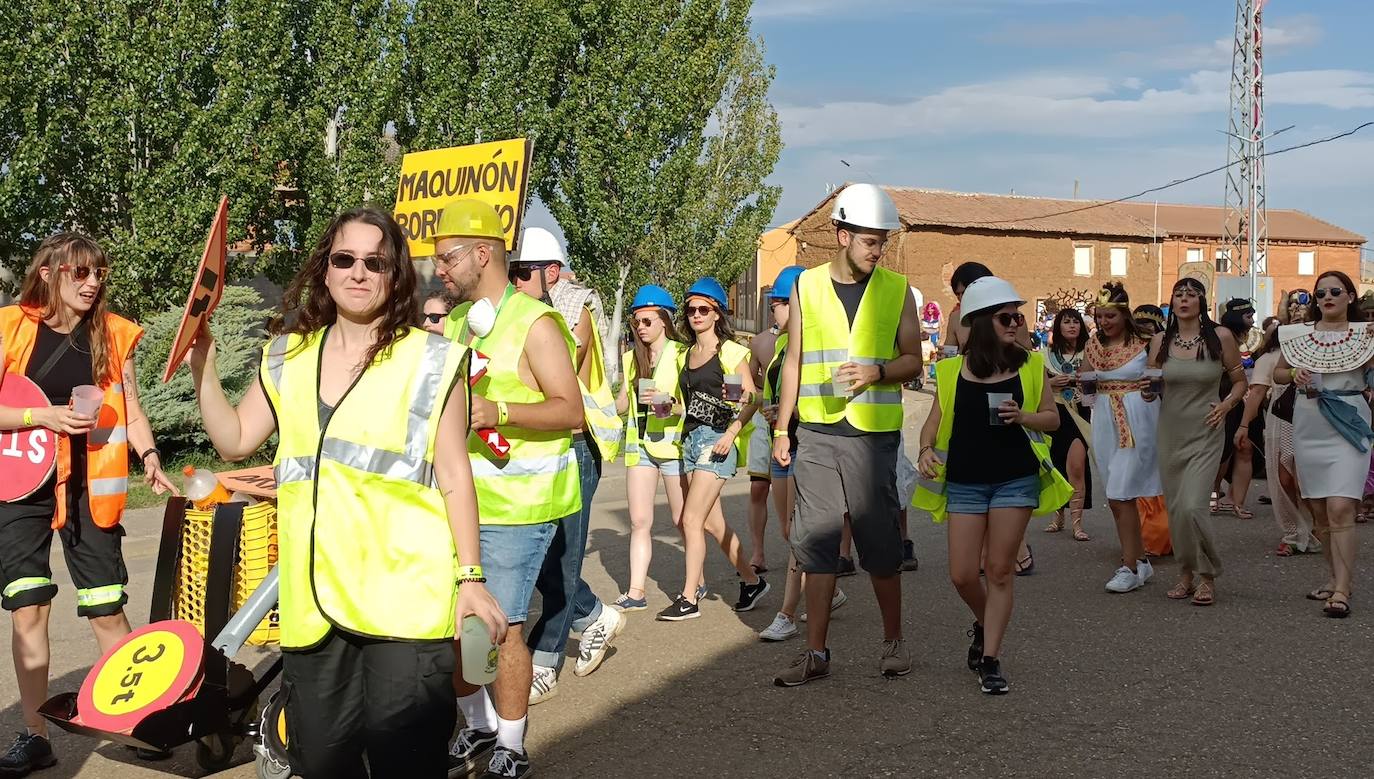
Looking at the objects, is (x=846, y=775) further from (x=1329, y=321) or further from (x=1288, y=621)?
(x=1329, y=321)

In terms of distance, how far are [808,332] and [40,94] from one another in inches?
674

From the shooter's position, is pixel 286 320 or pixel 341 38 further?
pixel 341 38

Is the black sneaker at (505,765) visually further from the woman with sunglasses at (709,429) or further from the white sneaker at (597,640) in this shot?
the woman with sunglasses at (709,429)

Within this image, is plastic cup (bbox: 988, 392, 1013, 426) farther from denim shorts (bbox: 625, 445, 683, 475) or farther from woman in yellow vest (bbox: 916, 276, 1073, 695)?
denim shorts (bbox: 625, 445, 683, 475)

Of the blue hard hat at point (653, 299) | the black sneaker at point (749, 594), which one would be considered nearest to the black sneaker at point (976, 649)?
the black sneaker at point (749, 594)

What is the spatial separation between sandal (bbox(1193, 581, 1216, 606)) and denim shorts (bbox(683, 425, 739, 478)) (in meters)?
2.75

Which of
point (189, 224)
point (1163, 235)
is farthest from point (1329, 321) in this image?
point (1163, 235)

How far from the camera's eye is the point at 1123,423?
27.6 feet

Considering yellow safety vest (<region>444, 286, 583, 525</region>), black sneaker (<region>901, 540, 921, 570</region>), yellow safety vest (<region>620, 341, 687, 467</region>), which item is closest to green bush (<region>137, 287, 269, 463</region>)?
yellow safety vest (<region>620, 341, 687, 467</region>)

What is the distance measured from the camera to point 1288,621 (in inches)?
278

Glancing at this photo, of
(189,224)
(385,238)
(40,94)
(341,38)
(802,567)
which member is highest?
(341,38)

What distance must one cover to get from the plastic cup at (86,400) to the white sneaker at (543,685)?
206 centimetres

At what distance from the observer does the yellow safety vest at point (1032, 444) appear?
5.93 metres

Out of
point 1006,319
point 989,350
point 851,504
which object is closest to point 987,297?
point 1006,319
